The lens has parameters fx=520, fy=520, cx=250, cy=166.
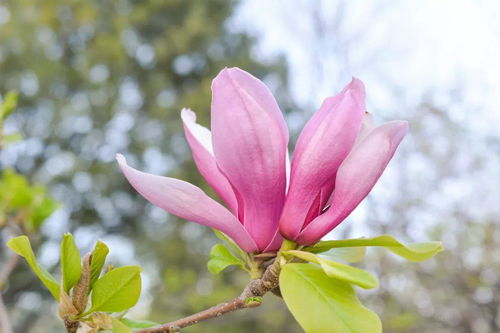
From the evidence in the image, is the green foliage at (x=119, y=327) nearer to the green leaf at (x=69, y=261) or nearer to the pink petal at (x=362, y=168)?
the green leaf at (x=69, y=261)

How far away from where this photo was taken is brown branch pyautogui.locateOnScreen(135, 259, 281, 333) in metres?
0.37

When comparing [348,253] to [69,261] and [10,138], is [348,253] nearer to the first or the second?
[69,261]

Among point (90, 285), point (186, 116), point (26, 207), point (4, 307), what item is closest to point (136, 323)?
point (90, 285)

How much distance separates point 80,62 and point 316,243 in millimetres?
8243

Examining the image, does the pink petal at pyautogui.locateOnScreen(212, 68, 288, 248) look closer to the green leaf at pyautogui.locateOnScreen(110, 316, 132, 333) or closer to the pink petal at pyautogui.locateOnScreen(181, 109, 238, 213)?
the pink petal at pyautogui.locateOnScreen(181, 109, 238, 213)

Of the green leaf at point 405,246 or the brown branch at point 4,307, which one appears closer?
the green leaf at point 405,246

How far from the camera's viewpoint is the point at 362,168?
0.36m

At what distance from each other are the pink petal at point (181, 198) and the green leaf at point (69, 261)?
71 millimetres

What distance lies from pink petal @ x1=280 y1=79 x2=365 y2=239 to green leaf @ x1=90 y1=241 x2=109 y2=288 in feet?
0.44

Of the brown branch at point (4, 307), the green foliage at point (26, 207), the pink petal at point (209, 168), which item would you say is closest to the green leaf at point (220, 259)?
the pink petal at point (209, 168)

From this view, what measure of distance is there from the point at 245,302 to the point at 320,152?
4.7 inches

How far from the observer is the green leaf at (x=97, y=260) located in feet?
1.26

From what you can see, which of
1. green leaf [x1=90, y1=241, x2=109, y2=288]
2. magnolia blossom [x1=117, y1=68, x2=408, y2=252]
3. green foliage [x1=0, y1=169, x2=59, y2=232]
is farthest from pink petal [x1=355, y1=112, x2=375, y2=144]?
green foliage [x1=0, y1=169, x2=59, y2=232]

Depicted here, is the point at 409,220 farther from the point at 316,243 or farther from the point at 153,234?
the point at 153,234
